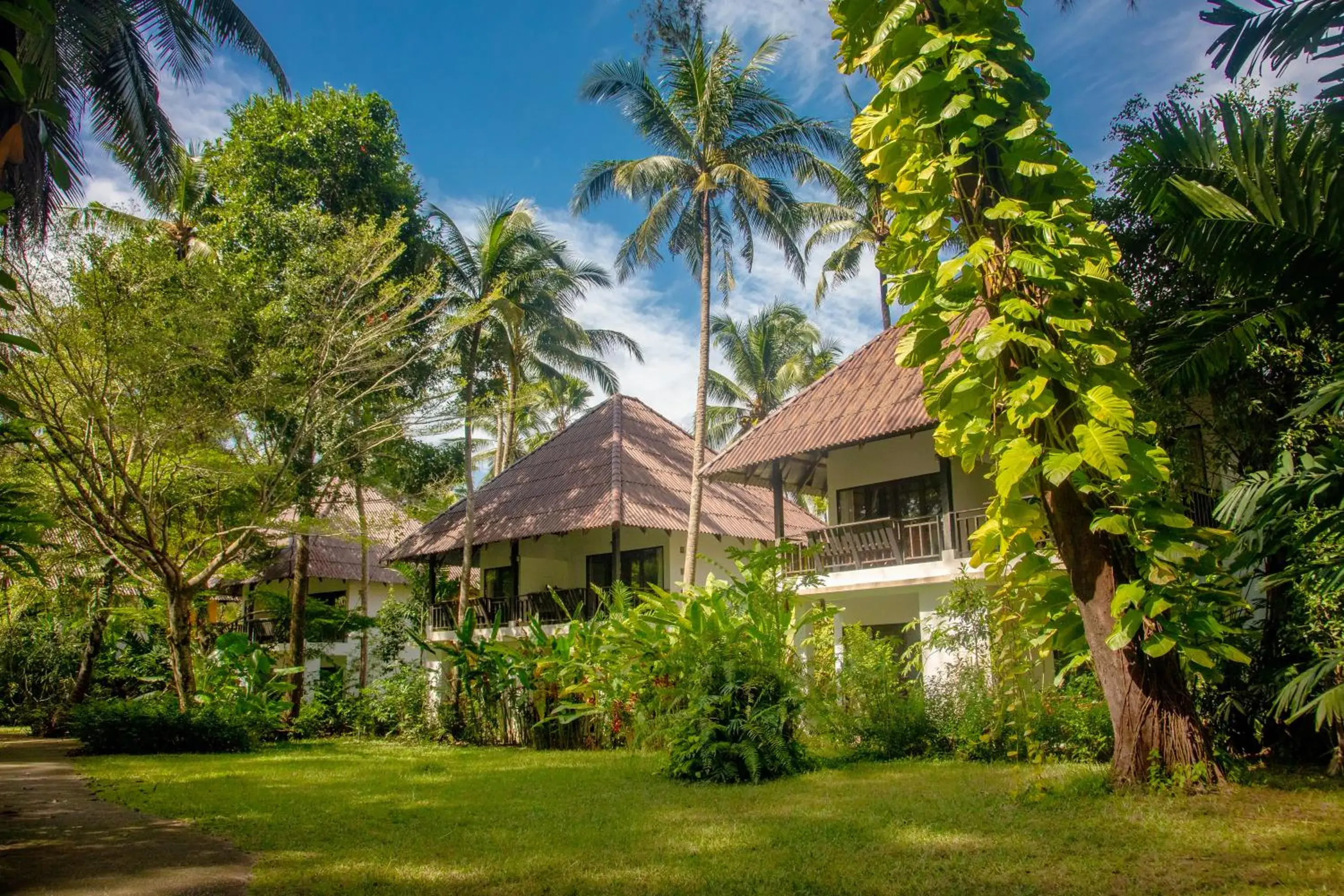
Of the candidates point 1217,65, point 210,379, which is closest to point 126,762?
point 210,379

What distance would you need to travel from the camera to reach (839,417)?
14.6 meters

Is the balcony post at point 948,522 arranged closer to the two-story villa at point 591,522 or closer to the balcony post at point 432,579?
the two-story villa at point 591,522

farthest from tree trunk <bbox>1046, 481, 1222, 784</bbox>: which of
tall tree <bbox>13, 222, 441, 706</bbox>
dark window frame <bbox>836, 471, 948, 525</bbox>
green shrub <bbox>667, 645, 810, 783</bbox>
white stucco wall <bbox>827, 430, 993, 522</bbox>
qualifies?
tall tree <bbox>13, 222, 441, 706</bbox>

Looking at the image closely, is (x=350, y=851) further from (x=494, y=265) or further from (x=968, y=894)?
(x=494, y=265)

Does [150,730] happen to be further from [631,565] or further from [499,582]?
[499,582]

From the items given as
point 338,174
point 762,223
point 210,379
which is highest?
point 338,174

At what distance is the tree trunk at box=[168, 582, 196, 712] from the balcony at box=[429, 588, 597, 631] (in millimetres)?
5700

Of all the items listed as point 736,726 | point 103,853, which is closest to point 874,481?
point 736,726

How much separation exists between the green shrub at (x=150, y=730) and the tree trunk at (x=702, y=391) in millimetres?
7540

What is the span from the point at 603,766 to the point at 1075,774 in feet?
17.3

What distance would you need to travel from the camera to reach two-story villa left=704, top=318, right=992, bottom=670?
13.3 m

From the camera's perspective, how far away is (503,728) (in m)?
14.3

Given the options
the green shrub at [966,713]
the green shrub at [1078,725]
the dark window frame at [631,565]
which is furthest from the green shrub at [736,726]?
the dark window frame at [631,565]

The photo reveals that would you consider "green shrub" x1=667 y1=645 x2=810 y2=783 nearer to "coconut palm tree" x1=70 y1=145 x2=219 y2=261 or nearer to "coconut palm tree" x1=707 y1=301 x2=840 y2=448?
"coconut palm tree" x1=70 y1=145 x2=219 y2=261
